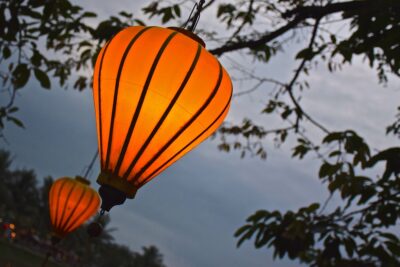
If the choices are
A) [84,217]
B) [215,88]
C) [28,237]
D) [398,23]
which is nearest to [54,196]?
[84,217]

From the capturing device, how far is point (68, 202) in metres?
3.12

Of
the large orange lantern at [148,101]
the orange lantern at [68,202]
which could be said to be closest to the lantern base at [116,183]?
the large orange lantern at [148,101]

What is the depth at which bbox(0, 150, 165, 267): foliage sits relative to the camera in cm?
2505

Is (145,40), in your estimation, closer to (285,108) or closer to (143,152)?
(143,152)

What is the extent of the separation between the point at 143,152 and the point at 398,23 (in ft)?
4.25

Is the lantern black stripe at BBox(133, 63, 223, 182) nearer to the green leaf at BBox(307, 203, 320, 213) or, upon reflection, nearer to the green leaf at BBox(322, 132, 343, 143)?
the green leaf at BBox(322, 132, 343, 143)

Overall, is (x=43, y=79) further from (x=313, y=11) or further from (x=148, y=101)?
(x=313, y=11)

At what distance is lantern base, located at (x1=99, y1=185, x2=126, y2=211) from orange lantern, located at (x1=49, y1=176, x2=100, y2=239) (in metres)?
2.06

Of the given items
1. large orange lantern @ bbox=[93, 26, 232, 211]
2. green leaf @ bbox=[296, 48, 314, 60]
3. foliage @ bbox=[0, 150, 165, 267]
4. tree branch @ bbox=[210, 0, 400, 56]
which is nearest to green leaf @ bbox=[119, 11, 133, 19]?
tree branch @ bbox=[210, 0, 400, 56]

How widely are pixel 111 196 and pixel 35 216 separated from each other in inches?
1114

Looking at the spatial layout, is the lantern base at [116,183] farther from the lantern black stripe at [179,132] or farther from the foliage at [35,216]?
the foliage at [35,216]

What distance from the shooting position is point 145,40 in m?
1.18

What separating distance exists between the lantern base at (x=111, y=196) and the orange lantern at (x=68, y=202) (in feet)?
6.77

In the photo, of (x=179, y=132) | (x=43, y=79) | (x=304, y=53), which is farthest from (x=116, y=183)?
(x=304, y=53)
